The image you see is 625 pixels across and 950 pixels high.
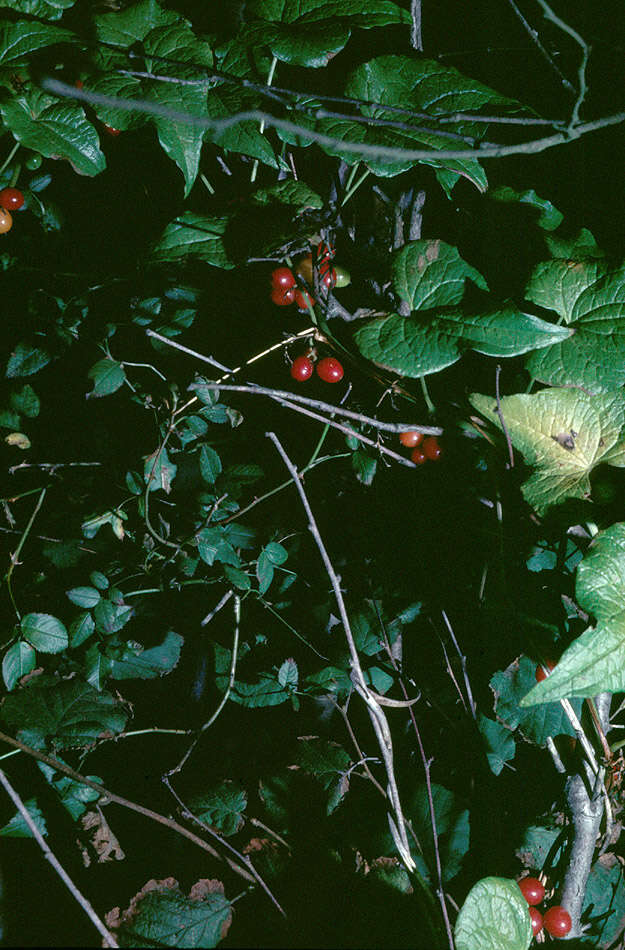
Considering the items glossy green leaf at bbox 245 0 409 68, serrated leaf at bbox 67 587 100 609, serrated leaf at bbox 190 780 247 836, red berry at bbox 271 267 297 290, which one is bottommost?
serrated leaf at bbox 190 780 247 836

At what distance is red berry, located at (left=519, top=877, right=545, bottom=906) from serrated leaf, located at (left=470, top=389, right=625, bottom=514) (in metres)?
0.63

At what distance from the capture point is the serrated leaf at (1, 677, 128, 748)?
1.01 meters

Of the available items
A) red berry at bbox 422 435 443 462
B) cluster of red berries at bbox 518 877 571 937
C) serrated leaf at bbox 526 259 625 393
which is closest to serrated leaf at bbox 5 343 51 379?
red berry at bbox 422 435 443 462

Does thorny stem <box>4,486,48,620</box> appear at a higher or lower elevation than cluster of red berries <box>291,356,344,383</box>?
lower

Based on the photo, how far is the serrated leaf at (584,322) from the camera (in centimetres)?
82

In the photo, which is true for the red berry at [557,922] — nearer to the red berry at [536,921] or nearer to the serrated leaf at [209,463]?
the red berry at [536,921]

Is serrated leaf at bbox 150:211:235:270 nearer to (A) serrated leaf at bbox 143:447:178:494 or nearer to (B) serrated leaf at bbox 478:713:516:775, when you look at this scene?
(A) serrated leaf at bbox 143:447:178:494

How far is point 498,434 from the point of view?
2.96 ft

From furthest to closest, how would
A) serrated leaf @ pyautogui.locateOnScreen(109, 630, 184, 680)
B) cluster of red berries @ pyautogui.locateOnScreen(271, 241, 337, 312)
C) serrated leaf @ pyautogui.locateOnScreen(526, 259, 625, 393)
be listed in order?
serrated leaf @ pyautogui.locateOnScreen(109, 630, 184, 680) → cluster of red berries @ pyautogui.locateOnScreen(271, 241, 337, 312) → serrated leaf @ pyautogui.locateOnScreen(526, 259, 625, 393)

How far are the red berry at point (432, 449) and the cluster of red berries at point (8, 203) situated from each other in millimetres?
773

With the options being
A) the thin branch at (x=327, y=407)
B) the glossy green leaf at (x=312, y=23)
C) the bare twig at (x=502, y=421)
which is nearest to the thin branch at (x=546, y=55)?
the glossy green leaf at (x=312, y=23)

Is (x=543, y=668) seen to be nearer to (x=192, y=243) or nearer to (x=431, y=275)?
(x=431, y=275)

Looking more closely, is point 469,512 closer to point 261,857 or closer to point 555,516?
point 555,516

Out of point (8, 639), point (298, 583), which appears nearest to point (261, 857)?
point (298, 583)
